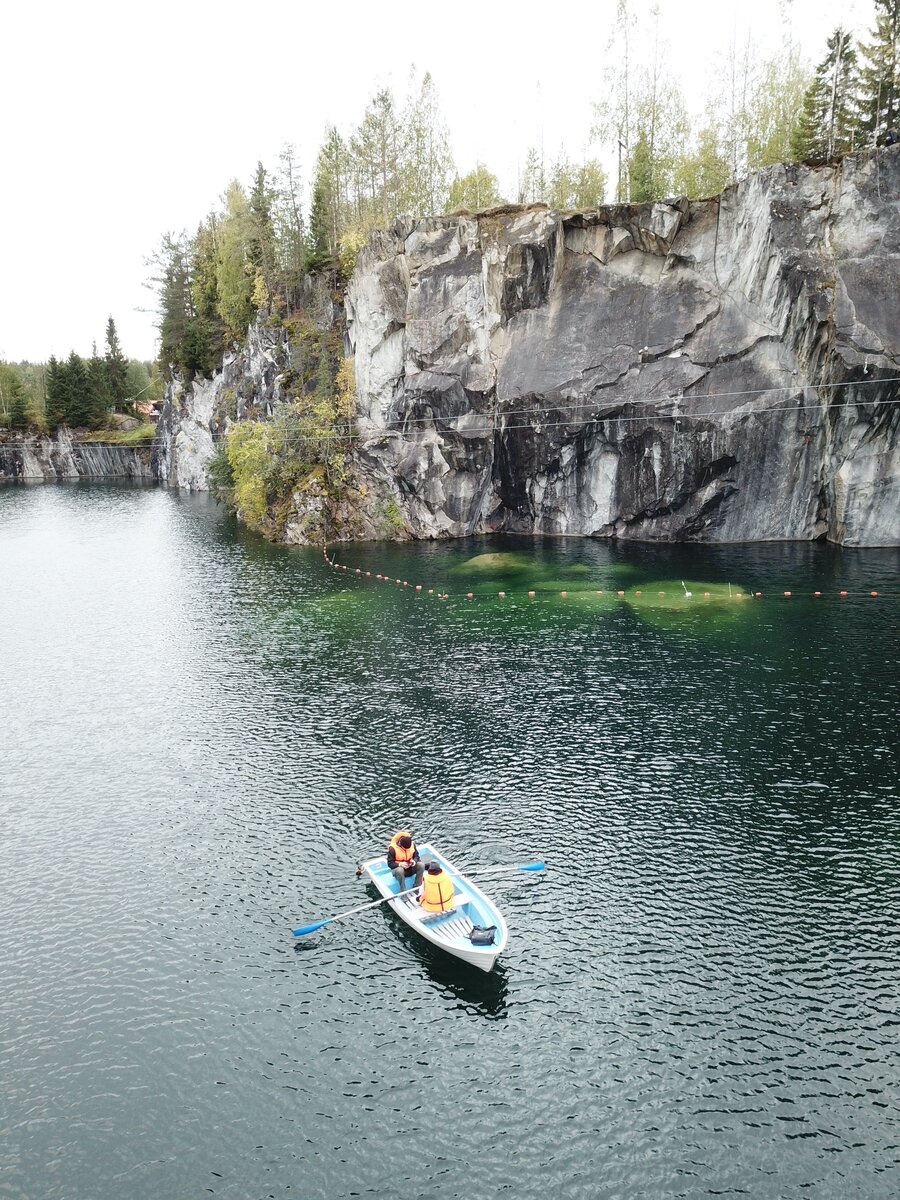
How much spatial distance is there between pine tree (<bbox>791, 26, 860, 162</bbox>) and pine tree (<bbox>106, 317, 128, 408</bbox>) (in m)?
136

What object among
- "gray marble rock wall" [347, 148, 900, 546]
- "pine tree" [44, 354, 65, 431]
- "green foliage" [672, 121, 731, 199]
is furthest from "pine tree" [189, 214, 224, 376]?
"green foliage" [672, 121, 731, 199]

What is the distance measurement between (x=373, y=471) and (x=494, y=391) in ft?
45.9

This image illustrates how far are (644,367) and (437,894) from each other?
55632 millimetres

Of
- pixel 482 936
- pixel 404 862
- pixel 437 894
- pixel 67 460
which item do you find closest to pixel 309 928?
pixel 404 862

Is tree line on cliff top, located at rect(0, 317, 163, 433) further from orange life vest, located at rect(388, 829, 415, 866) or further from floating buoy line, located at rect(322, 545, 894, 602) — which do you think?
orange life vest, located at rect(388, 829, 415, 866)

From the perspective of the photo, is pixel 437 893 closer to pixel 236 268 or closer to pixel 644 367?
pixel 644 367

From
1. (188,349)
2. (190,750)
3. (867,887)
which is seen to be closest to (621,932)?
(867,887)

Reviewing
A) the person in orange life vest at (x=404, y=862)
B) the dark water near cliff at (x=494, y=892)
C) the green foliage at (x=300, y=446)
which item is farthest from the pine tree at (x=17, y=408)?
the person in orange life vest at (x=404, y=862)

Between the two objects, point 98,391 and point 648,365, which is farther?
point 98,391

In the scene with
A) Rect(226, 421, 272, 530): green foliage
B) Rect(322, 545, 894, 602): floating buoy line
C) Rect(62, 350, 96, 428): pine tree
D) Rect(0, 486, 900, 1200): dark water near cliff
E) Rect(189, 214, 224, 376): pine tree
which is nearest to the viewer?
Rect(0, 486, 900, 1200): dark water near cliff

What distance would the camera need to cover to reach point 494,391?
7281cm

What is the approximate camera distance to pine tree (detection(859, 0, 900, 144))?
62.5m

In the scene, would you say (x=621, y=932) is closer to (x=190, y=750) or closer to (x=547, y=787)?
(x=547, y=787)

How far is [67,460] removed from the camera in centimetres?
15688
